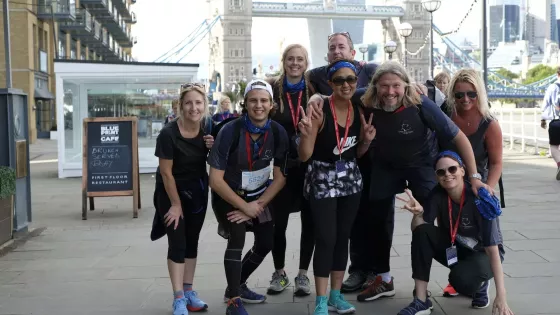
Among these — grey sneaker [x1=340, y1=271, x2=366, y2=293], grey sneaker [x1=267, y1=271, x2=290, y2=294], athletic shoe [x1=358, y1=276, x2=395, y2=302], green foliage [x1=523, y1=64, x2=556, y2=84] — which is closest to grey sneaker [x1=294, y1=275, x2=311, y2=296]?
grey sneaker [x1=267, y1=271, x2=290, y2=294]

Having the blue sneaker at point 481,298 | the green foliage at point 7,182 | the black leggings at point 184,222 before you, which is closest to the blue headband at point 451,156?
the blue sneaker at point 481,298

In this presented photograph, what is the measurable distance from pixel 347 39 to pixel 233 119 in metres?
1.08

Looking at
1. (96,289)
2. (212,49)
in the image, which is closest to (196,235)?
(96,289)

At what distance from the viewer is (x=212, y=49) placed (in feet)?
449

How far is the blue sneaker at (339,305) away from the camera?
16.1 ft

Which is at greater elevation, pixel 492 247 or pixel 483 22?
pixel 483 22

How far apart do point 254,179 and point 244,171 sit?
0.27 feet

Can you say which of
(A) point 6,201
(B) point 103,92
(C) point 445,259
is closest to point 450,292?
(C) point 445,259

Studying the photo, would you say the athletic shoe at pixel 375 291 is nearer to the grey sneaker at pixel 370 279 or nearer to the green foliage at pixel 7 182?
the grey sneaker at pixel 370 279

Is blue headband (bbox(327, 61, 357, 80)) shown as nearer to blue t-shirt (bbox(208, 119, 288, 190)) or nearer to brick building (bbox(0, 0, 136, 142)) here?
blue t-shirt (bbox(208, 119, 288, 190))

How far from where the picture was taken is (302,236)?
5.38 meters

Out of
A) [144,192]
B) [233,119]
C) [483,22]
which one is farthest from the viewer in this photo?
[483,22]

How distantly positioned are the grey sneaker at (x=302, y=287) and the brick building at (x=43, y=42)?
27.2 meters

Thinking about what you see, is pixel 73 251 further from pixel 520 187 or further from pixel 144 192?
pixel 520 187
